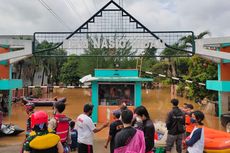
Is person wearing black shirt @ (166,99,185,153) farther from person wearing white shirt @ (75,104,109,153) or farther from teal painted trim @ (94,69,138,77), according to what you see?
teal painted trim @ (94,69,138,77)

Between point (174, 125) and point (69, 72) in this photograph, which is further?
point (69, 72)

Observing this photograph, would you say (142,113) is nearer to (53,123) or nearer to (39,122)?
(53,123)

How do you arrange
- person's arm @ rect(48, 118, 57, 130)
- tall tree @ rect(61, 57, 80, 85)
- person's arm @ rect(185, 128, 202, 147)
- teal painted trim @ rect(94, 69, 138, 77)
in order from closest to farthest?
person's arm @ rect(185, 128, 202, 147)
person's arm @ rect(48, 118, 57, 130)
teal painted trim @ rect(94, 69, 138, 77)
tall tree @ rect(61, 57, 80, 85)

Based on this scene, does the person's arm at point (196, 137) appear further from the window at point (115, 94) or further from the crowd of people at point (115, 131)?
the window at point (115, 94)

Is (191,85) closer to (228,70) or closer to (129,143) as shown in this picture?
(228,70)

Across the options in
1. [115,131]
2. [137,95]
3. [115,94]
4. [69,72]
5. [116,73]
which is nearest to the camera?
[115,131]

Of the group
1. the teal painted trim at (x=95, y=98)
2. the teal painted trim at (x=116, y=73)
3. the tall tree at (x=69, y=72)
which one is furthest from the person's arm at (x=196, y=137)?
the tall tree at (x=69, y=72)

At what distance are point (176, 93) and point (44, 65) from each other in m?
22.6

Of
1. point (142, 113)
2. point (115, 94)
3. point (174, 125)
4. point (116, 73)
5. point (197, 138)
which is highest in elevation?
point (116, 73)

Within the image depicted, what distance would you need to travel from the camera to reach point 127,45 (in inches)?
420

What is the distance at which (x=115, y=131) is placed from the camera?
17.7 ft

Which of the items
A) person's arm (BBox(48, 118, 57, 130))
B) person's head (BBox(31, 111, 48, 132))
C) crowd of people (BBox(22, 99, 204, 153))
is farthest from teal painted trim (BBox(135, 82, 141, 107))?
person's head (BBox(31, 111, 48, 132))

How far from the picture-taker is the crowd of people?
3283 mm

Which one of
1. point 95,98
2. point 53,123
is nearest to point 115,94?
point 95,98
